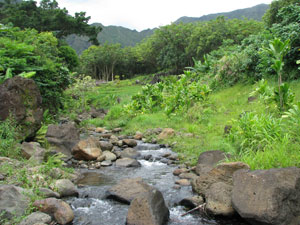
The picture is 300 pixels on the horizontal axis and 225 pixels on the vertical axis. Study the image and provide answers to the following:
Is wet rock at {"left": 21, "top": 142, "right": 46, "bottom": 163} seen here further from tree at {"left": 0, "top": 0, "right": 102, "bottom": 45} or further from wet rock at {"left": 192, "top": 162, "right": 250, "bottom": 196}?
tree at {"left": 0, "top": 0, "right": 102, "bottom": 45}

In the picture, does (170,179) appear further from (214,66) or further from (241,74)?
(214,66)

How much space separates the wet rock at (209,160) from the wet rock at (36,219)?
3.98m

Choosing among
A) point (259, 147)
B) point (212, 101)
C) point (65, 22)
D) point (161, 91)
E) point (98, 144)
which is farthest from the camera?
point (65, 22)

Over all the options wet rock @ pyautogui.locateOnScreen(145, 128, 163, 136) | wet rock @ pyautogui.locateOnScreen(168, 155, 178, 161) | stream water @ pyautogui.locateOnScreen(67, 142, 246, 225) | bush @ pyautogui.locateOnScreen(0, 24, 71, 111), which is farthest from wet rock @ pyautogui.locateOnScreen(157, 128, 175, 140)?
bush @ pyautogui.locateOnScreen(0, 24, 71, 111)

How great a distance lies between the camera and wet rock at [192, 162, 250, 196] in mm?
5828

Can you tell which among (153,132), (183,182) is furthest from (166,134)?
(183,182)

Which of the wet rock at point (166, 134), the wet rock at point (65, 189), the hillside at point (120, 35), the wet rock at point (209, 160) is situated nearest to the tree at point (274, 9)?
the wet rock at point (166, 134)

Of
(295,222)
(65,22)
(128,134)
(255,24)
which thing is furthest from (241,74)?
(65,22)

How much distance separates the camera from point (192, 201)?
18.4 feet

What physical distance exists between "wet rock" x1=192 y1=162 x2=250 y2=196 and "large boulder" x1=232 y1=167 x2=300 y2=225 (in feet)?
2.55

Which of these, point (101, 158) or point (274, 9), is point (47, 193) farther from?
point (274, 9)

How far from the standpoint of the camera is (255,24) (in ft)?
133

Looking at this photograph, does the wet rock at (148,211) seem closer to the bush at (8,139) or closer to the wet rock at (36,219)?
the wet rock at (36,219)

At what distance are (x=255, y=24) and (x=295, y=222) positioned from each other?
4094 cm
